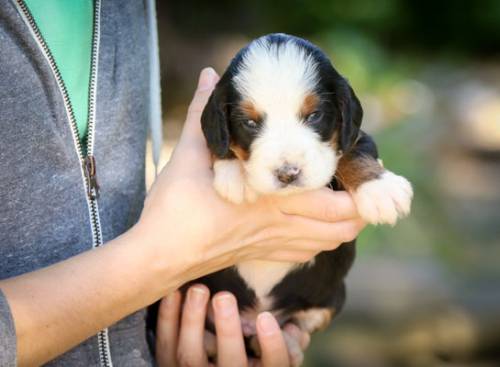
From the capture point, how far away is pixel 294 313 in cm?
278

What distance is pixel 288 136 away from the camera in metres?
2.17

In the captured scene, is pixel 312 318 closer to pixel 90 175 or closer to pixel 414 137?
pixel 90 175

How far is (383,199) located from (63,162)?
3.16 ft

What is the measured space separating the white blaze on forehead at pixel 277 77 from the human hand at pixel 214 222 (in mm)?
265

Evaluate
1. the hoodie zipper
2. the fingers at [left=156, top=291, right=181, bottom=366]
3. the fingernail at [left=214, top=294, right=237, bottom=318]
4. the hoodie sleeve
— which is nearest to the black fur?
the fingers at [left=156, top=291, right=181, bottom=366]

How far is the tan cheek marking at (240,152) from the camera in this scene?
2299mm

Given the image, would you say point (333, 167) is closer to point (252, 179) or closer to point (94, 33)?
point (252, 179)

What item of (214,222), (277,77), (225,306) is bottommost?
(225,306)

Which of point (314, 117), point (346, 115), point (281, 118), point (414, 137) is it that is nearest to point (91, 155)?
point (281, 118)

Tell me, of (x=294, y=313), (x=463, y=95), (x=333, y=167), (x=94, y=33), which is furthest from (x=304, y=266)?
(x=463, y=95)

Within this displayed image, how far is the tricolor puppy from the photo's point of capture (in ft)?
7.09

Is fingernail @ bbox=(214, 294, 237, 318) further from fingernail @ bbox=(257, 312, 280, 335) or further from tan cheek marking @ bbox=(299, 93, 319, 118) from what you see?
tan cheek marking @ bbox=(299, 93, 319, 118)

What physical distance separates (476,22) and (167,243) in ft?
42.3

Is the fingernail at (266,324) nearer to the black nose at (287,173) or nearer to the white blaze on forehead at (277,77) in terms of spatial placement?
the black nose at (287,173)
